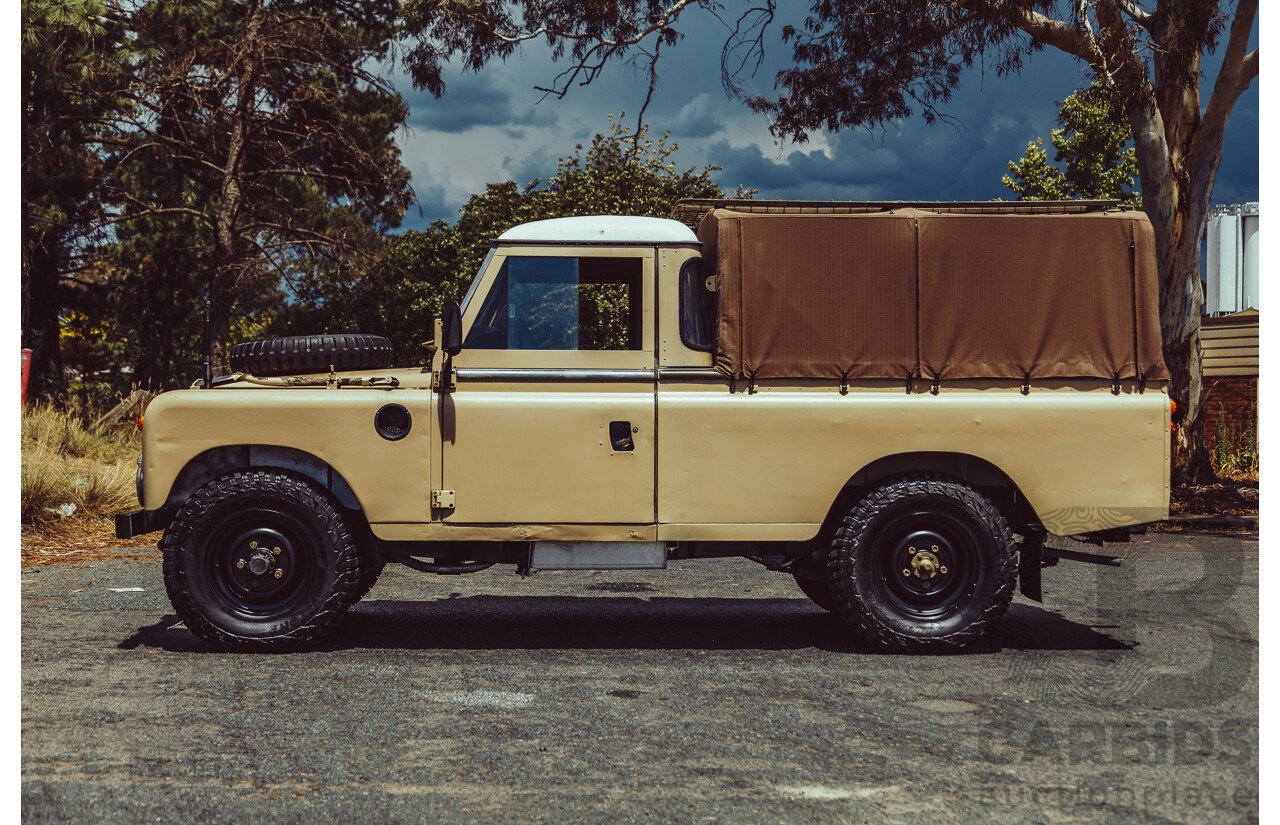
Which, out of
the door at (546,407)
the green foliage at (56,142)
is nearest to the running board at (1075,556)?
the door at (546,407)

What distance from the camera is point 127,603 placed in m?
7.90

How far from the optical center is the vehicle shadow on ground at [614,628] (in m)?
6.55

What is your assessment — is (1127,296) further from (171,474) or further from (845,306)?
(171,474)

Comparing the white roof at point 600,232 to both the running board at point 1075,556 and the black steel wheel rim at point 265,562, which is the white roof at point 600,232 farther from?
the running board at point 1075,556

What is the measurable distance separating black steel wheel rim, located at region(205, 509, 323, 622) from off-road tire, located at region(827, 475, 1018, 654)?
312 cm

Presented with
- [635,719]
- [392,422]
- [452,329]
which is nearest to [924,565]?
[635,719]

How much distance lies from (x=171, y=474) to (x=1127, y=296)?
19.0 ft

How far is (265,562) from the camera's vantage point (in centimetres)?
621

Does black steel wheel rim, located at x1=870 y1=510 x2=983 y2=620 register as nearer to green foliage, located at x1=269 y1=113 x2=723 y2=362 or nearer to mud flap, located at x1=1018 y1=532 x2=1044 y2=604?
mud flap, located at x1=1018 y1=532 x2=1044 y2=604

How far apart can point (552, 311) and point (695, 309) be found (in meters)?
0.87

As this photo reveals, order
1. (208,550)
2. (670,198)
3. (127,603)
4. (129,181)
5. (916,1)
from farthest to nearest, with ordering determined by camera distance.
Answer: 1. (670,198)
2. (129,181)
3. (916,1)
4. (127,603)
5. (208,550)

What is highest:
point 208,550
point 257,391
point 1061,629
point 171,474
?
point 257,391

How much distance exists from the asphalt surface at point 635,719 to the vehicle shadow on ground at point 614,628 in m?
0.04

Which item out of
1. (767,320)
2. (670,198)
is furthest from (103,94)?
(767,320)
